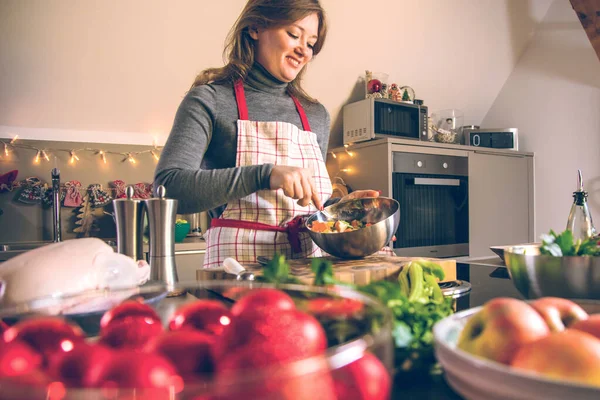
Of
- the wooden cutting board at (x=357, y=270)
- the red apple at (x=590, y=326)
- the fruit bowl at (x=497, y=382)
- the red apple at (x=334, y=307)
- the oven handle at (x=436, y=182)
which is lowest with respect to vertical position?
the wooden cutting board at (x=357, y=270)

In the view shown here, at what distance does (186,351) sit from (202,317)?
72 mm

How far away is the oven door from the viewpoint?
2.65m

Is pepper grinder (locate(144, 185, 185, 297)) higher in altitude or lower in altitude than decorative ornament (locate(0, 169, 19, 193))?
lower

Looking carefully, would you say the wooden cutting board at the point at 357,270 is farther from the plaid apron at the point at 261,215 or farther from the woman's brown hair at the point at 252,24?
the woman's brown hair at the point at 252,24

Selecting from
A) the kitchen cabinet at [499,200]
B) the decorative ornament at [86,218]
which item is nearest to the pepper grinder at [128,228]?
the decorative ornament at [86,218]

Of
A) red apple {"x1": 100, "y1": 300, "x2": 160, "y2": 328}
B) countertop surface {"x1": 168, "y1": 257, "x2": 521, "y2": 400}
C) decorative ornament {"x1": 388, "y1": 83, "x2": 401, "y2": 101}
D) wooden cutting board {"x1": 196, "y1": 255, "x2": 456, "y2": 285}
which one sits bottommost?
countertop surface {"x1": 168, "y1": 257, "x2": 521, "y2": 400}

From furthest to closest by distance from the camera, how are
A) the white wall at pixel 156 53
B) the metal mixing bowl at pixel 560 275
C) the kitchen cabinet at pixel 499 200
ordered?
1. the kitchen cabinet at pixel 499 200
2. the white wall at pixel 156 53
3. the metal mixing bowl at pixel 560 275

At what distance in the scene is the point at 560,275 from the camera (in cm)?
56

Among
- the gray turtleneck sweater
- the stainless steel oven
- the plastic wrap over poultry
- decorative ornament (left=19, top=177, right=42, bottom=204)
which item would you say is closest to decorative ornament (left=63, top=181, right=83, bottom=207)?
decorative ornament (left=19, top=177, right=42, bottom=204)

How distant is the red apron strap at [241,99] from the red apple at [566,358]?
3.69ft

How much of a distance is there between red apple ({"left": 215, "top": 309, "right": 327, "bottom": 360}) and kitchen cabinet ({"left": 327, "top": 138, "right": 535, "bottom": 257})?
236 cm

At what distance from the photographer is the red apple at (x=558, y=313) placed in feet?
1.13

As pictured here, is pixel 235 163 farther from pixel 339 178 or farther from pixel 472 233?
pixel 472 233

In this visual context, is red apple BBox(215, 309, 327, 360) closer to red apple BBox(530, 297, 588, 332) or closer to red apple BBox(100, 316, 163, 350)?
red apple BBox(100, 316, 163, 350)
